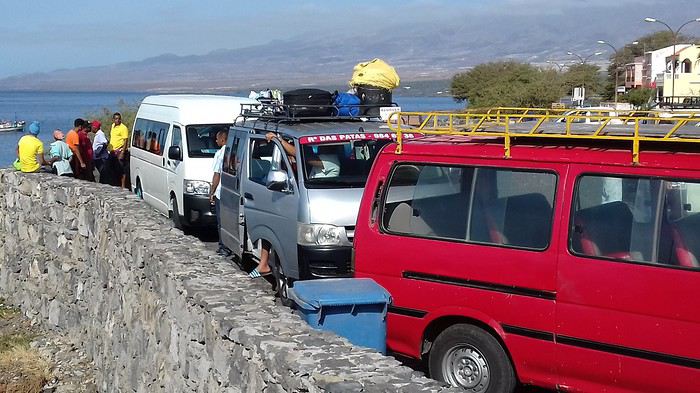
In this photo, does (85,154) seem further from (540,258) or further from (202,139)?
(540,258)

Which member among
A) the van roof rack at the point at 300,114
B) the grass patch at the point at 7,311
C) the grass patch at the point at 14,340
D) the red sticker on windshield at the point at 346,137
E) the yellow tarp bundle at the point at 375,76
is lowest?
the grass patch at the point at 7,311

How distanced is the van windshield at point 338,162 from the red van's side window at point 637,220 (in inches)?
166

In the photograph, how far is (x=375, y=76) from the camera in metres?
15.5

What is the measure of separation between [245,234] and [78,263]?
2.88 m

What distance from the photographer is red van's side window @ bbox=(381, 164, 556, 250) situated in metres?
7.38

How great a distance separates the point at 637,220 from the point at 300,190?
463 cm

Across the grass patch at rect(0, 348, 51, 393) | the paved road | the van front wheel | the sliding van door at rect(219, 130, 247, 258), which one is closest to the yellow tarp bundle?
the sliding van door at rect(219, 130, 247, 258)

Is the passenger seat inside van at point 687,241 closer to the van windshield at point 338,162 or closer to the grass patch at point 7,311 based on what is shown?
the van windshield at point 338,162

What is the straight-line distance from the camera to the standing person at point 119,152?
21.6 m

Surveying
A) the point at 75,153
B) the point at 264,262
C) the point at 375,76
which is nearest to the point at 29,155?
the point at 75,153

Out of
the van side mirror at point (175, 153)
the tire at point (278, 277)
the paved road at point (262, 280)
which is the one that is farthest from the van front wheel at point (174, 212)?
the tire at point (278, 277)

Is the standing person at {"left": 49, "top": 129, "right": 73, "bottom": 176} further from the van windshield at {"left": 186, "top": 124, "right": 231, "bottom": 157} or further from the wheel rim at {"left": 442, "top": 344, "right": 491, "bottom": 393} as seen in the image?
the wheel rim at {"left": 442, "top": 344, "right": 491, "bottom": 393}

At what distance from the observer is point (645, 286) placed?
6.70 m

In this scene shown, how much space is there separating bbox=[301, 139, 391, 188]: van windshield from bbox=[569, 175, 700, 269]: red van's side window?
13.8ft
